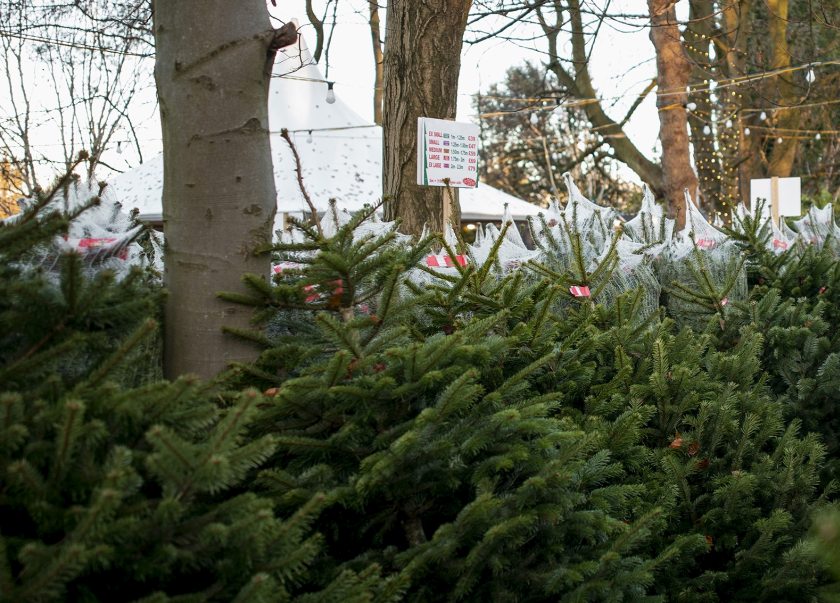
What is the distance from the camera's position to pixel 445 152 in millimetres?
5145

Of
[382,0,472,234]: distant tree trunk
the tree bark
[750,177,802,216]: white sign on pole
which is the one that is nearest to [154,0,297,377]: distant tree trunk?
[382,0,472,234]: distant tree trunk

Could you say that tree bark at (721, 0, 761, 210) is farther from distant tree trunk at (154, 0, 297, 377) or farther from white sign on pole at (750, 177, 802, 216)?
distant tree trunk at (154, 0, 297, 377)

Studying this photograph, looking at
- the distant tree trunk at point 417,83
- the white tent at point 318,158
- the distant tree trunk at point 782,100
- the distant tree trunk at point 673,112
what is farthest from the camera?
the distant tree trunk at point 782,100

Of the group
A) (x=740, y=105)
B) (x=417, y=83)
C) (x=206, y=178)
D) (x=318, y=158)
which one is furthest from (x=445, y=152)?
(x=740, y=105)

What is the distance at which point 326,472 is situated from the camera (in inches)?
74.0

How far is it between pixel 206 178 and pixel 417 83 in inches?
132

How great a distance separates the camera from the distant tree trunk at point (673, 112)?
11.2 m

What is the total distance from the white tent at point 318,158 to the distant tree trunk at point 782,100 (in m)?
5.61

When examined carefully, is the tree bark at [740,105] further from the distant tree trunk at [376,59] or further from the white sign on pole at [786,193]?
the distant tree trunk at [376,59]

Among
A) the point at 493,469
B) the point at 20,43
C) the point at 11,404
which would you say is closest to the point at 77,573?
the point at 11,404

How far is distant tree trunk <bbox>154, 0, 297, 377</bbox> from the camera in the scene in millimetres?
2305

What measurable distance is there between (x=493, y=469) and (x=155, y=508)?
819 millimetres

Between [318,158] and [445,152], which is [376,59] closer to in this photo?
[318,158]

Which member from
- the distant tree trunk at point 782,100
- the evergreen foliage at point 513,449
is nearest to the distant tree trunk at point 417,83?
the evergreen foliage at point 513,449
